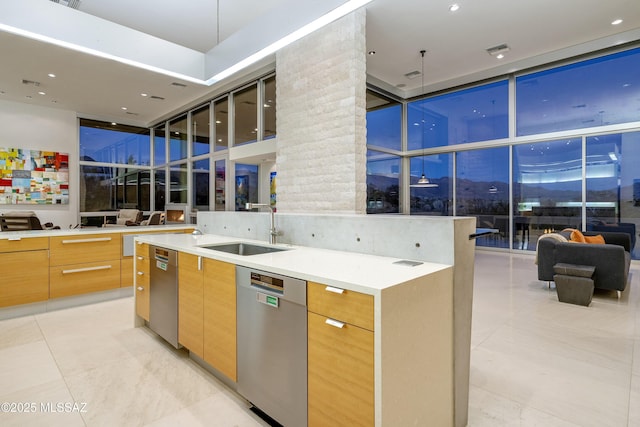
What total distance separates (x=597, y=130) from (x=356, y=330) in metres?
7.24

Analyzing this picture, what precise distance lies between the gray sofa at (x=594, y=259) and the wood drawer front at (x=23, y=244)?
601cm

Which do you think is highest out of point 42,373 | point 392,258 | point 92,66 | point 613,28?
point 613,28

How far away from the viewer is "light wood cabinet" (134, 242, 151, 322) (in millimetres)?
2986

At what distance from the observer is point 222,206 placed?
737 centimetres

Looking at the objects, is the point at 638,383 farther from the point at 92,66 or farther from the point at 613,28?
the point at 92,66

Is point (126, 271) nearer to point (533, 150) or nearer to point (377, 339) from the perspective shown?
point (377, 339)

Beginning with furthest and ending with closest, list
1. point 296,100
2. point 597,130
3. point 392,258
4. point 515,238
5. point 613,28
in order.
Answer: point 515,238 → point 597,130 → point 613,28 → point 296,100 → point 392,258

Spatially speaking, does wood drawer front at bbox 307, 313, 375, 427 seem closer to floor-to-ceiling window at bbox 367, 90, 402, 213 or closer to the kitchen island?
the kitchen island

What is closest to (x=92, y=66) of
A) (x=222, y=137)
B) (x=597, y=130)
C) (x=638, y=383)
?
(x=222, y=137)

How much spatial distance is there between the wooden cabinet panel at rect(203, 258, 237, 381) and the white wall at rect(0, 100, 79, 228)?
8382 millimetres

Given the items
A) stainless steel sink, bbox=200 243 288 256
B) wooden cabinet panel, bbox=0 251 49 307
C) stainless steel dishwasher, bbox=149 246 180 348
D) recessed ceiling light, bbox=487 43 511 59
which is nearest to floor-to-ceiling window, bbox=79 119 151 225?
wooden cabinet panel, bbox=0 251 49 307

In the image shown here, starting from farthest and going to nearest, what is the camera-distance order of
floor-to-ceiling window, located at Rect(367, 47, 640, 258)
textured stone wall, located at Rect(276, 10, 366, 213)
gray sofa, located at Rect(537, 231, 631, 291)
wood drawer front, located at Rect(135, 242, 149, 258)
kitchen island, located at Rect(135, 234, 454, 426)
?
1. floor-to-ceiling window, located at Rect(367, 47, 640, 258)
2. textured stone wall, located at Rect(276, 10, 366, 213)
3. gray sofa, located at Rect(537, 231, 631, 291)
4. wood drawer front, located at Rect(135, 242, 149, 258)
5. kitchen island, located at Rect(135, 234, 454, 426)

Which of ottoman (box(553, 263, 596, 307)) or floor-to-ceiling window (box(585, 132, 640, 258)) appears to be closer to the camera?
ottoman (box(553, 263, 596, 307))

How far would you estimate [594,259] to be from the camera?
4.01 meters
